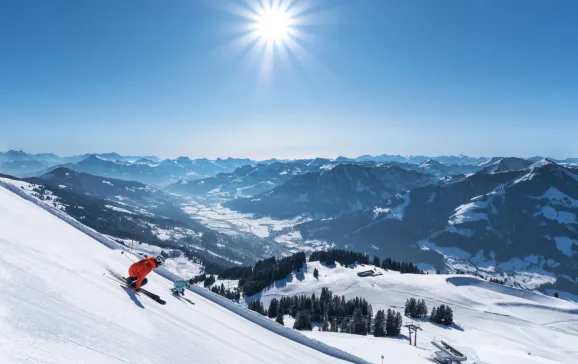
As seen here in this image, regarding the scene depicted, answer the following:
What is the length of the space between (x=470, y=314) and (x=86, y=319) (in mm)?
117815

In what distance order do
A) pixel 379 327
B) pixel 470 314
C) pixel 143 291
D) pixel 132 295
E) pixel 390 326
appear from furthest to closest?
pixel 470 314, pixel 379 327, pixel 390 326, pixel 143 291, pixel 132 295

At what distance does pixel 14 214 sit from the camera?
1939 centimetres

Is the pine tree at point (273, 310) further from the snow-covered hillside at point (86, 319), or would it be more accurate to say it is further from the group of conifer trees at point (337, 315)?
the snow-covered hillside at point (86, 319)

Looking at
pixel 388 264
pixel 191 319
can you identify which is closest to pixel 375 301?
pixel 388 264

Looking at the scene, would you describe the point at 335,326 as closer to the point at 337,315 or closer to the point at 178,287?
the point at 337,315

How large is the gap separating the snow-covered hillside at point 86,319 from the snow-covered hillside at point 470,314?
3106 centimetres

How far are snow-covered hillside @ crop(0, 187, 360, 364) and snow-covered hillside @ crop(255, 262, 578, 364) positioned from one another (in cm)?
3106

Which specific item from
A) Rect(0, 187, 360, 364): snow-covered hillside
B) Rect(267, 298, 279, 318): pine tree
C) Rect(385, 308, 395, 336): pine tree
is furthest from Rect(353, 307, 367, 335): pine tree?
Rect(0, 187, 360, 364): snow-covered hillside

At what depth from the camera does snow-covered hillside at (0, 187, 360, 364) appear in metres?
7.48

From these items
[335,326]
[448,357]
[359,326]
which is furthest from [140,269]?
[335,326]

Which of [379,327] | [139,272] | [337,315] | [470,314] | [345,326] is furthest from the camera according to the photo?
[470,314]

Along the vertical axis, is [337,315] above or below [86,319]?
below

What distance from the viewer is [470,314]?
103 m

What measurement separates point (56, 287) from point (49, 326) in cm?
327
